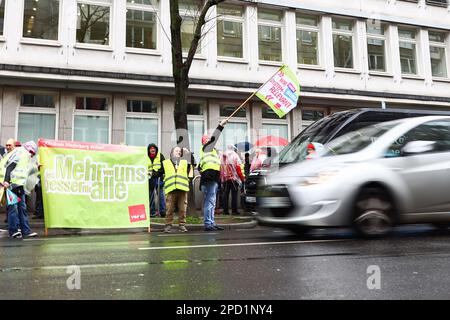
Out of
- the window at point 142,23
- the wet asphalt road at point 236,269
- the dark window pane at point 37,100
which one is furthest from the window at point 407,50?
the wet asphalt road at point 236,269

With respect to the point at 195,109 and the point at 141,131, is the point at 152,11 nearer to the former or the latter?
the point at 195,109

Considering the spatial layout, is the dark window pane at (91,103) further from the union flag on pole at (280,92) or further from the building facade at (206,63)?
the union flag on pole at (280,92)

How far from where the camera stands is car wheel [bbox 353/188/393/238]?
257 inches

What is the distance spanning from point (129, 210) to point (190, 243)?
129 inches

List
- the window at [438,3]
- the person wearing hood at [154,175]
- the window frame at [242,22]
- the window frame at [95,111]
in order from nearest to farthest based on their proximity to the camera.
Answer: the person wearing hood at [154,175]
the window frame at [95,111]
the window frame at [242,22]
the window at [438,3]

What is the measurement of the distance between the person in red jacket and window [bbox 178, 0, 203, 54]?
20.1 ft

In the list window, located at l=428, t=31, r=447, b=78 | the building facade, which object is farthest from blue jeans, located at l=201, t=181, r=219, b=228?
window, located at l=428, t=31, r=447, b=78

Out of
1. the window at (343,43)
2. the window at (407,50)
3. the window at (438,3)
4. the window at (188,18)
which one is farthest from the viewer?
the window at (438,3)

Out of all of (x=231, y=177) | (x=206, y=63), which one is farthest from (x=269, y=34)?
(x=231, y=177)

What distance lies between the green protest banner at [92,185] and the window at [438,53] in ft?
62.6

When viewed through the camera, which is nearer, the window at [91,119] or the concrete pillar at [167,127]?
the window at [91,119]

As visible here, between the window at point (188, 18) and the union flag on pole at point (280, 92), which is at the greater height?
the window at point (188, 18)

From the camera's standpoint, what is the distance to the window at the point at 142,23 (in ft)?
58.5

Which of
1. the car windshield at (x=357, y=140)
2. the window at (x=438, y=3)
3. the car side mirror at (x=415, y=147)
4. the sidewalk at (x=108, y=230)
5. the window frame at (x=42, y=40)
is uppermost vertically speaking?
the window at (x=438, y=3)
